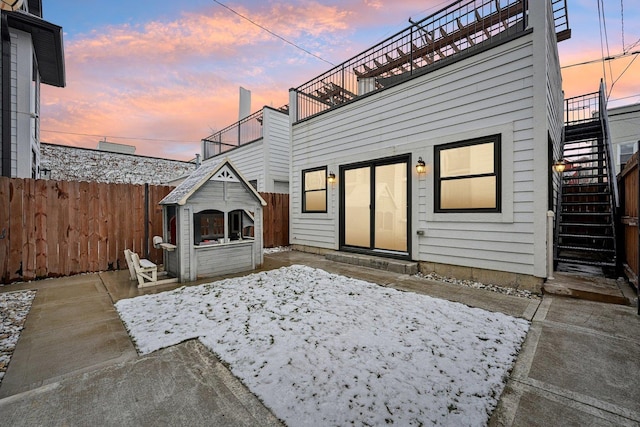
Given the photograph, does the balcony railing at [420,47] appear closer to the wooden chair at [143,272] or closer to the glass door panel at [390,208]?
the glass door panel at [390,208]

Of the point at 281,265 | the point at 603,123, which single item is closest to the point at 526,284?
the point at 281,265

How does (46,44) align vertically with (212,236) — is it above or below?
above

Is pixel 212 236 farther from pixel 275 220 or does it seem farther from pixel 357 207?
pixel 357 207

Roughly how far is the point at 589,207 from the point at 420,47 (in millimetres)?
5625

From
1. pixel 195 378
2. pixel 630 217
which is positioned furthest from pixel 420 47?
pixel 195 378

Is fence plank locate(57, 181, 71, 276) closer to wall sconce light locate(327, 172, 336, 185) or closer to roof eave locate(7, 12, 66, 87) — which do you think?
roof eave locate(7, 12, 66, 87)

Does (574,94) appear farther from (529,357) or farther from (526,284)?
(529,357)

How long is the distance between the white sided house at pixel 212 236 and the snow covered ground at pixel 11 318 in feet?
6.01

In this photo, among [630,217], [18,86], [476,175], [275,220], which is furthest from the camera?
[275,220]

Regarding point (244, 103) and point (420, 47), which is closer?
point (420, 47)

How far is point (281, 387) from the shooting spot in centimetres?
183

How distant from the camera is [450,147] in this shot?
4980 mm

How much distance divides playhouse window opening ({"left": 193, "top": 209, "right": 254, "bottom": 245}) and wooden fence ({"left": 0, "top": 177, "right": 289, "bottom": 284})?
141cm

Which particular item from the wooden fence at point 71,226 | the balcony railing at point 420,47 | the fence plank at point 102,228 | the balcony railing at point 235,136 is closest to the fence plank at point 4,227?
the wooden fence at point 71,226
